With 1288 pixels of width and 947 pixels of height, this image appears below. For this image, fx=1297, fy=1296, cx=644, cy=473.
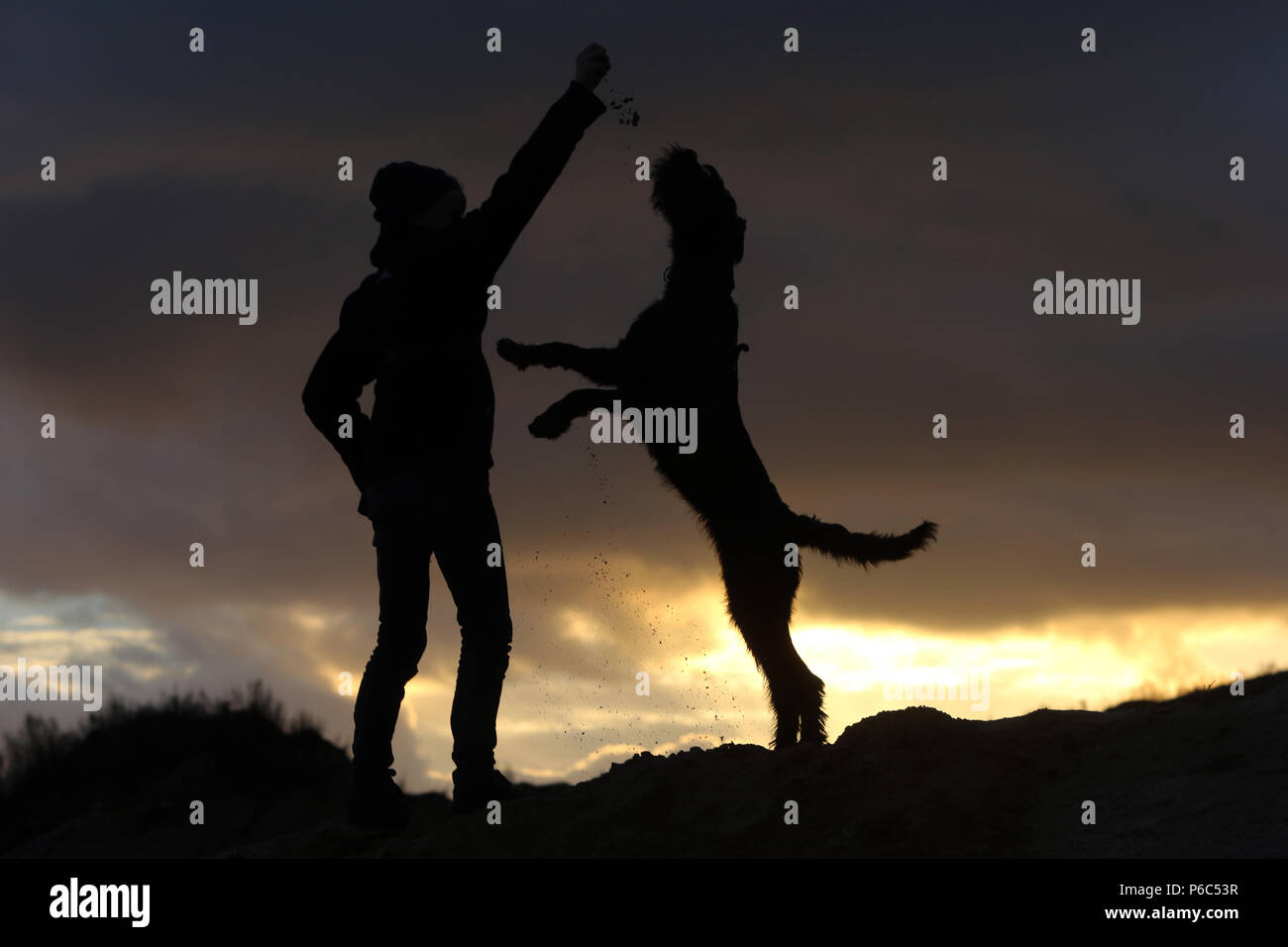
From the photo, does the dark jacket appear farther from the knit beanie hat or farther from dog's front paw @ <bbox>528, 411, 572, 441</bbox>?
dog's front paw @ <bbox>528, 411, 572, 441</bbox>

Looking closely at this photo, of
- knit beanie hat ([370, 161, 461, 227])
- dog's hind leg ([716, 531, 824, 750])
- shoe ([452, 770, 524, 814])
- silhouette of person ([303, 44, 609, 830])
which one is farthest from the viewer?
dog's hind leg ([716, 531, 824, 750])

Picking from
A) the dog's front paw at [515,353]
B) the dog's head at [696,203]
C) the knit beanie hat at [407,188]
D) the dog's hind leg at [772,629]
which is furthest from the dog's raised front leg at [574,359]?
the knit beanie hat at [407,188]

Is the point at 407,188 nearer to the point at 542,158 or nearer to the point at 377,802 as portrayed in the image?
the point at 542,158

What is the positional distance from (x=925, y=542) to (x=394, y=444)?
3235 millimetres

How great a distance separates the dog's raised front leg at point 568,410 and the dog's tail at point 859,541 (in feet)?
4.03

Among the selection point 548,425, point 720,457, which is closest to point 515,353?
point 548,425

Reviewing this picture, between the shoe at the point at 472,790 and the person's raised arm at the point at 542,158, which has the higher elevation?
the person's raised arm at the point at 542,158

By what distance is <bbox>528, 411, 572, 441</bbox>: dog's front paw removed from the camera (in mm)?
6875

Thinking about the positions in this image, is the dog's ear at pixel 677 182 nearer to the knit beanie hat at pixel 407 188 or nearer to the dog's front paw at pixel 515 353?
the dog's front paw at pixel 515 353

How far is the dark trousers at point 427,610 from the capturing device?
17.3 ft

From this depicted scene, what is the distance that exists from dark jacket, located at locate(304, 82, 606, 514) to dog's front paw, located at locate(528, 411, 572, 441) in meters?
1.39

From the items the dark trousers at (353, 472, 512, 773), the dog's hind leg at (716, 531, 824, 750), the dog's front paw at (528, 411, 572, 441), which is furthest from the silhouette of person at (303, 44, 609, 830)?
the dog's hind leg at (716, 531, 824, 750)
